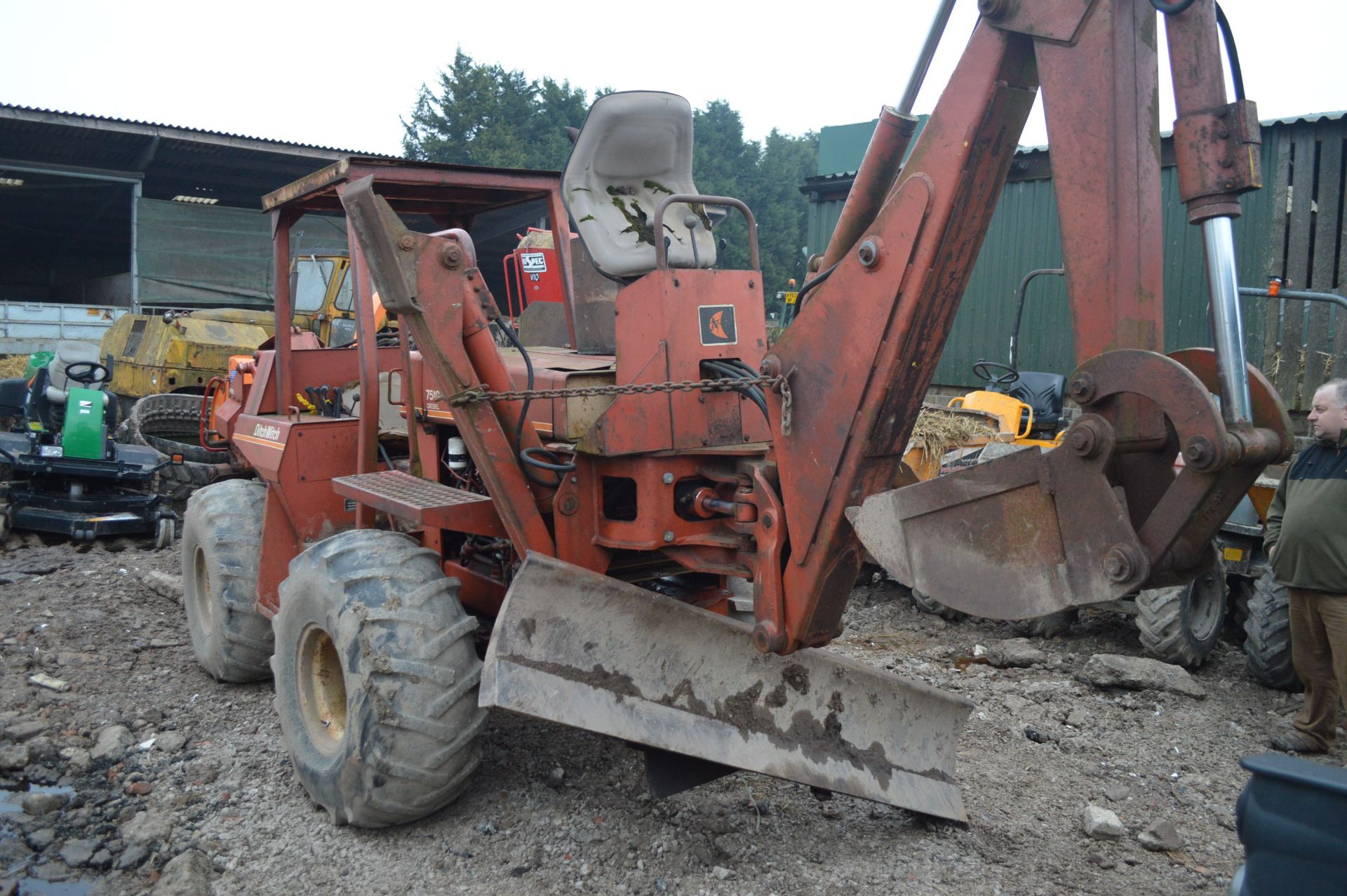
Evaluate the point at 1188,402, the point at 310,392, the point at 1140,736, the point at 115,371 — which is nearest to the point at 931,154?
the point at 1188,402

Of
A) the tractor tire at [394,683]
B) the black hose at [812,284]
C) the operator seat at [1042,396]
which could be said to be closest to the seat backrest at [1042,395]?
the operator seat at [1042,396]

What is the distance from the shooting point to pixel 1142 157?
2248 mm

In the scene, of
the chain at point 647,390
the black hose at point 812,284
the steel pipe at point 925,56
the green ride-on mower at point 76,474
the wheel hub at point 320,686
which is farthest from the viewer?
the green ride-on mower at point 76,474

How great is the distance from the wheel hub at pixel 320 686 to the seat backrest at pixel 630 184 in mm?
1811

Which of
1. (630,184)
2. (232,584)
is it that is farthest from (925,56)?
(232,584)

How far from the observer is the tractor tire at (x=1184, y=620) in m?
5.73

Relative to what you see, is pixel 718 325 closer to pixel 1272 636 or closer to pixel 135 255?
pixel 1272 636

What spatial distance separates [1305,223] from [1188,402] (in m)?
10.1

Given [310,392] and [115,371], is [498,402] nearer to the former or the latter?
[310,392]

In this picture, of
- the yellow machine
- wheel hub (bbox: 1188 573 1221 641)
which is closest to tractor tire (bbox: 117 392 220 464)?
the yellow machine

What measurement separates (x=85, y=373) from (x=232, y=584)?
599cm

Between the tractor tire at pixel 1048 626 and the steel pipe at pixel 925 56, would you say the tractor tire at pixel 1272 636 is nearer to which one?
the tractor tire at pixel 1048 626

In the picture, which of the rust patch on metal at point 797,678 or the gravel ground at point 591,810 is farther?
the rust patch on metal at point 797,678

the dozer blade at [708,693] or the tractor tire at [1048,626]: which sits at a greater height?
the dozer blade at [708,693]
